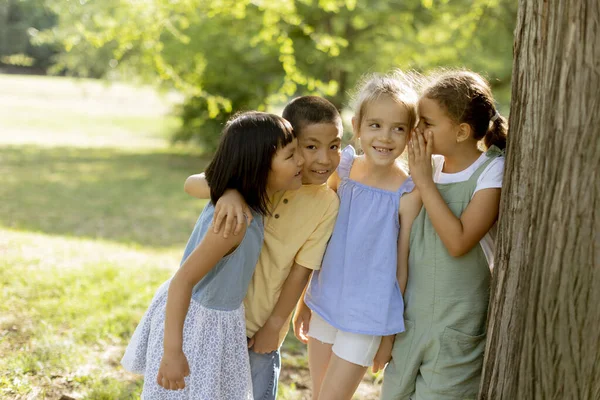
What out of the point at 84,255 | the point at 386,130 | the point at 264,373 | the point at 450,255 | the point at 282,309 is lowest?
the point at 84,255

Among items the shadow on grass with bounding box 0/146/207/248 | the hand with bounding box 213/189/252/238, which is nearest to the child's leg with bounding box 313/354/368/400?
the hand with bounding box 213/189/252/238

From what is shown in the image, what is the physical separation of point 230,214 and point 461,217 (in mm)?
799

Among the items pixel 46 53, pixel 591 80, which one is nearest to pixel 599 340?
pixel 591 80

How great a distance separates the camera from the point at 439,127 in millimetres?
2340

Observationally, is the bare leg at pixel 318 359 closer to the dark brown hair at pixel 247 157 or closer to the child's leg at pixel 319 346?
the child's leg at pixel 319 346

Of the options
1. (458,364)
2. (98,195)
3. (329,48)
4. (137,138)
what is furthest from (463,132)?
(137,138)

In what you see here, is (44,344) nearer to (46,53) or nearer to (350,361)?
(350,361)

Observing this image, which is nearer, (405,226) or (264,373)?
(405,226)

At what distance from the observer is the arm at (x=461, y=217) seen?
2.22 metres

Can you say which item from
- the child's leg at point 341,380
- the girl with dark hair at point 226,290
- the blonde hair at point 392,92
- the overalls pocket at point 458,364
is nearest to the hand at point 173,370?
the girl with dark hair at point 226,290

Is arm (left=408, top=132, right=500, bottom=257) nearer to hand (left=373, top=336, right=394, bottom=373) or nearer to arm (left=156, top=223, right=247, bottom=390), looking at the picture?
hand (left=373, top=336, right=394, bottom=373)

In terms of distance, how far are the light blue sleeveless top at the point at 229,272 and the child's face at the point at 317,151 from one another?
10.7 inches

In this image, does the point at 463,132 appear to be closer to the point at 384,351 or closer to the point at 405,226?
the point at 405,226

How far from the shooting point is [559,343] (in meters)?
2.02
